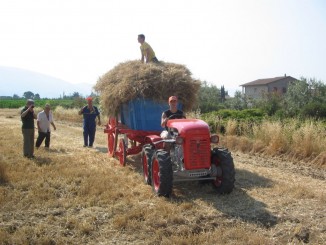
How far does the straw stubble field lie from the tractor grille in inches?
24.8

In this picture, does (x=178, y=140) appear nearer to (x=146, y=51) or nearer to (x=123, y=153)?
(x=123, y=153)

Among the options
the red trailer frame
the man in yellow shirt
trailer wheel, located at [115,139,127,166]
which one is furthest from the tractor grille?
the man in yellow shirt

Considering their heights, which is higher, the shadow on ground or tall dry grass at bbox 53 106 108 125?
tall dry grass at bbox 53 106 108 125

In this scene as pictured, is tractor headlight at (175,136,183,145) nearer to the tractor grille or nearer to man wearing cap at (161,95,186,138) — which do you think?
the tractor grille

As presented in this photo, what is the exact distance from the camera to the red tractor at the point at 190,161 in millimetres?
6625

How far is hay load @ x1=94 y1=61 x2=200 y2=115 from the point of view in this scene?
8.73 m

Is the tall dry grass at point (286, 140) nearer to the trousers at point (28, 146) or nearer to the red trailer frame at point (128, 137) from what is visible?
the red trailer frame at point (128, 137)

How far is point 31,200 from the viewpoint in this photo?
6.46 m

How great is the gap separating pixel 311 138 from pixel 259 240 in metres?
6.78

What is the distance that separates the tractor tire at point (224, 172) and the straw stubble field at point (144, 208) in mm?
193

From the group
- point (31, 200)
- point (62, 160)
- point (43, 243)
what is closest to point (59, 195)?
point (31, 200)

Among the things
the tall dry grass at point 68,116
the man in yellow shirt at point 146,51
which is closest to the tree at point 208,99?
the tall dry grass at point 68,116

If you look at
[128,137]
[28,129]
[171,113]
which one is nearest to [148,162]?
[171,113]

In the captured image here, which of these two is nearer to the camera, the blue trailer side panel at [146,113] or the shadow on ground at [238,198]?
the shadow on ground at [238,198]
